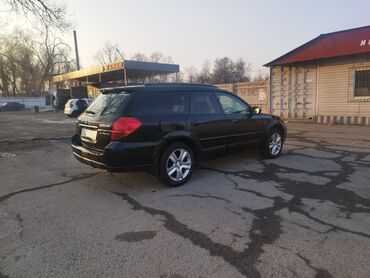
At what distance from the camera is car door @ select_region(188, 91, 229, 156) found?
5559mm

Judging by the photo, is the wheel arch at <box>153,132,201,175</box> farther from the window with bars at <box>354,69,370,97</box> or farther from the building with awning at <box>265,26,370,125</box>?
the window with bars at <box>354,69,370,97</box>

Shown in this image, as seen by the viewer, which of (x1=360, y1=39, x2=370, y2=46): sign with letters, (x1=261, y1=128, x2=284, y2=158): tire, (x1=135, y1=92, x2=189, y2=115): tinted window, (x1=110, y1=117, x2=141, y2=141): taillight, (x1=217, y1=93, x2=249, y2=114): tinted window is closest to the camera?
(x1=110, y1=117, x2=141, y2=141): taillight

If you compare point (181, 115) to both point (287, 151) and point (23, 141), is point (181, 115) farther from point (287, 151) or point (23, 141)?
point (23, 141)

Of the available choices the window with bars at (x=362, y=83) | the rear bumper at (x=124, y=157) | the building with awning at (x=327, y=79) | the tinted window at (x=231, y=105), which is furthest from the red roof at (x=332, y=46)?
the rear bumper at (x=124, y=157)

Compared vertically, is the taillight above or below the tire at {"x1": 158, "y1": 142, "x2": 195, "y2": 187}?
above

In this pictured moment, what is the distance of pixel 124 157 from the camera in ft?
15.2

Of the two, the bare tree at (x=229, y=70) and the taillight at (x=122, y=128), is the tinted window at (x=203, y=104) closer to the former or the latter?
the taillight at (x=122, y=128)

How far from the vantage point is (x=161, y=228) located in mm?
3641

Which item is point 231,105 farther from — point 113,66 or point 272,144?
point 113,66

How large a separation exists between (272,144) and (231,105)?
1.60 metres

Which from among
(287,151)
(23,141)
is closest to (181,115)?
(287,151)

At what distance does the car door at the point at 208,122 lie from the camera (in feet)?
18.2

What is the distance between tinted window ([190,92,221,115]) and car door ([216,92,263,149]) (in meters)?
0.21

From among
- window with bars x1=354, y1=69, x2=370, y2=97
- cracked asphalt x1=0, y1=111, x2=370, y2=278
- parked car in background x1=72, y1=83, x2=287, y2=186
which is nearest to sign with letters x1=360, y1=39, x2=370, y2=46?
window with bars x1=354, y1=69, x2=370, y2=97
